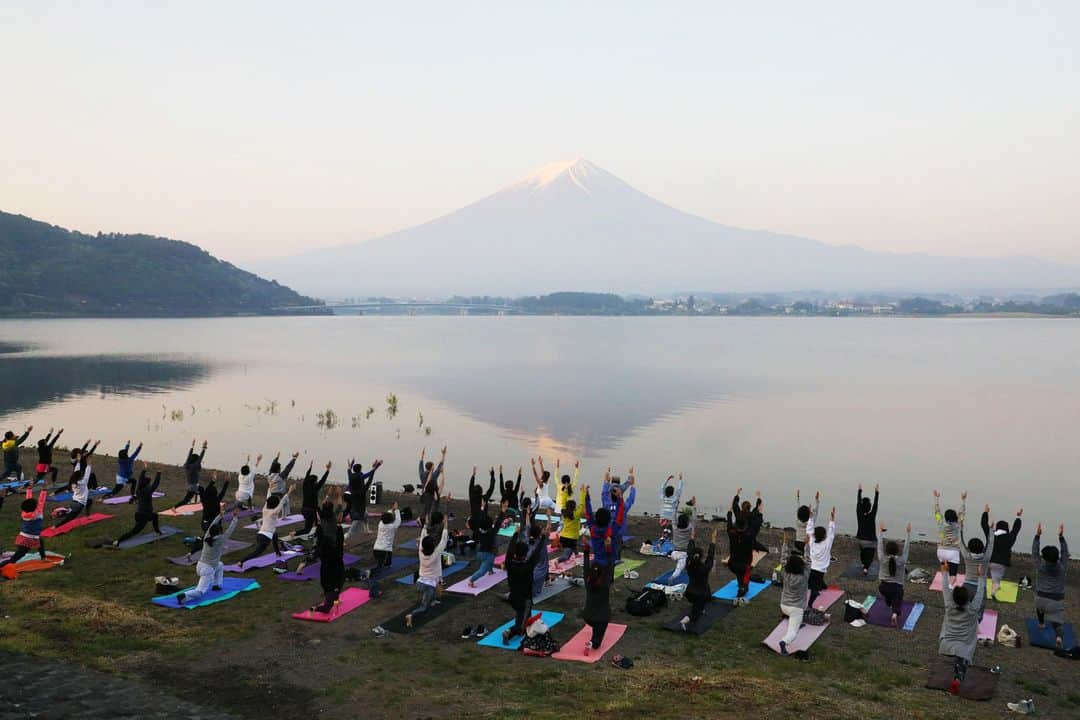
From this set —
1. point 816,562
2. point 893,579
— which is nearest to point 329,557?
point 816,562

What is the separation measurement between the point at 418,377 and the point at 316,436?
31.0 metres

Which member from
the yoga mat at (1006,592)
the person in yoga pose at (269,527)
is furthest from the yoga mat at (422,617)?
the yoga mat at (1006,592)

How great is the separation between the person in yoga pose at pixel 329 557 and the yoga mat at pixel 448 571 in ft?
6.29

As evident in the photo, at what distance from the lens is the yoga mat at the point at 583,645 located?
10.7 metres

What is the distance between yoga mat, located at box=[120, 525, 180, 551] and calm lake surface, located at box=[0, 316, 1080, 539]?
12.3m

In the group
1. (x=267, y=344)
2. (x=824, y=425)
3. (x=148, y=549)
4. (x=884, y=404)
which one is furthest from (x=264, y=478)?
(x=267, y=344)

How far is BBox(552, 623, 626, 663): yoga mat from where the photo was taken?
35.2 ft

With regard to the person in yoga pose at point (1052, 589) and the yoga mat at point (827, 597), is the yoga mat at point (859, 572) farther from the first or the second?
the person in yoga pose at point (1052, 589)

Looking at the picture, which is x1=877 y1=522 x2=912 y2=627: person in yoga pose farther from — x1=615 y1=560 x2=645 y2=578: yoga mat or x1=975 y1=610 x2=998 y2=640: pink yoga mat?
x1=615 y1=560 x2=645 y2=578: yoga mat

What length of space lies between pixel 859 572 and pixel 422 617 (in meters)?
9.08

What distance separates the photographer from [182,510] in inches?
773

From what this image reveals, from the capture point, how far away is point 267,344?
374 feet

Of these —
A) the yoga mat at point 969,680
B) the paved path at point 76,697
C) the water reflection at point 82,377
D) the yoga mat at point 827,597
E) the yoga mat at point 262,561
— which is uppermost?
the paved path at point 76,697

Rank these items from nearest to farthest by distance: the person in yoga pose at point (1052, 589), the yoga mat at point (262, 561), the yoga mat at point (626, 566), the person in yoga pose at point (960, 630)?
the person in yoga pose at point (960, 630) < the person in yoga pose at point (1052, 589) < the yoga mat at point (262, 561) < the yoga mat at point (626, 566)
